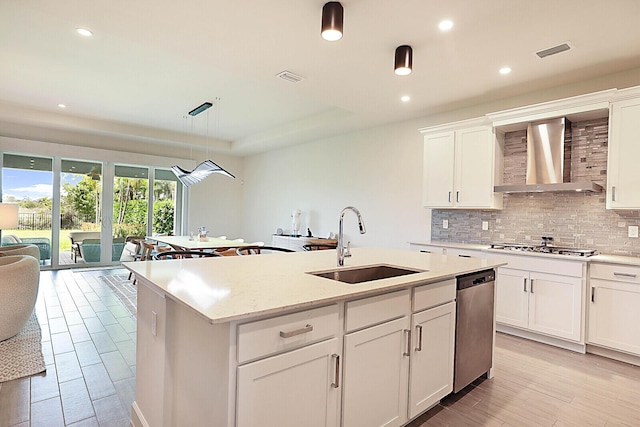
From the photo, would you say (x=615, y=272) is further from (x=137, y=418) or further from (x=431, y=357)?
(x=137, y=418)

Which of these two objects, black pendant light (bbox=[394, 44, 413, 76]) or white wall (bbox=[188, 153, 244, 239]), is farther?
white wall (bbox=[188, 153, 244, 239])

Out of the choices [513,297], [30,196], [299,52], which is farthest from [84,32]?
[30,196]

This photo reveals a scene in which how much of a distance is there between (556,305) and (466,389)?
152 cm

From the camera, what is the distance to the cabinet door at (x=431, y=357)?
1.97m

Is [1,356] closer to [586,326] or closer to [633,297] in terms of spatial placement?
[586,326]

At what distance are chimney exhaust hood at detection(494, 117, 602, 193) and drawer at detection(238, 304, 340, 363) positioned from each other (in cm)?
312

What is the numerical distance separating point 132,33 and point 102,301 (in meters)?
3.47

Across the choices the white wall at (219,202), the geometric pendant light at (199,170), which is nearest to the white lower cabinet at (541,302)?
the geometric pendant light at (199,170)

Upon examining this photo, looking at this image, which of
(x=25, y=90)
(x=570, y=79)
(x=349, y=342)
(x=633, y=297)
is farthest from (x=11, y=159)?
(x=633, y=297)

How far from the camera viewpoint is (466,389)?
2492mm

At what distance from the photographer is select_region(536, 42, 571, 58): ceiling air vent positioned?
2.92 metres

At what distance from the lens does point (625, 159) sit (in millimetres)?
3164

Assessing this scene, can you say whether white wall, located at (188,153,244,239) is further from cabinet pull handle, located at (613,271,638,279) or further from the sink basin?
cabinet pull handle, located at (613,271,638,279)

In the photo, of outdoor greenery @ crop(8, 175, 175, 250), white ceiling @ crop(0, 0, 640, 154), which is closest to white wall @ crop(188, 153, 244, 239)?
outdoor greenery @ crop(8, 175, 175, 250)
